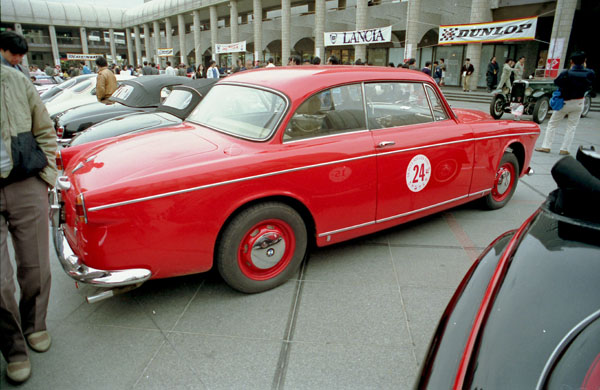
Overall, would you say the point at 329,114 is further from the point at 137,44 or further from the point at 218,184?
the point at 137,44

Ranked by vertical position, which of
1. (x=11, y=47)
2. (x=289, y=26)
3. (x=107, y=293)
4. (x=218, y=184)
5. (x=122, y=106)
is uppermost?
(x=289, y=26)

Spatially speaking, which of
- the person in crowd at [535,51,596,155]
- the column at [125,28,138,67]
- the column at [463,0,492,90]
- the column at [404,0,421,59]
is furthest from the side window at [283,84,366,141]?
the column at [125,28,138,67]

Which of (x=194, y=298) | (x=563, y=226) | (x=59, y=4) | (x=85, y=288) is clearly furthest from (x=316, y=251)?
(x=59, y=4)

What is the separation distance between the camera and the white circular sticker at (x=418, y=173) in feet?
11.7

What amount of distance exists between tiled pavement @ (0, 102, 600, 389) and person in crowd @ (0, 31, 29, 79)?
68.4 inches

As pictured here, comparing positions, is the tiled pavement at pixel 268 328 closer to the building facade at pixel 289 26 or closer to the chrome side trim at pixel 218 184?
the chrome side trim at pixel 218 184

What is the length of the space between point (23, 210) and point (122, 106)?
5.47m

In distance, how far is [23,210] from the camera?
7.26 ft

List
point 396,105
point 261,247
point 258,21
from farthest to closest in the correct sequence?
point 258,21 < point 396,105 < point 261,247

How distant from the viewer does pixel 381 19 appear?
27469mm

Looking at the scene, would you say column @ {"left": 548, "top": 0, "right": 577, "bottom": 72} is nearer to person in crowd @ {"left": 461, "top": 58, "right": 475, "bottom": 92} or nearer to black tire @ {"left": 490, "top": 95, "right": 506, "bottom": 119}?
person in crowd @ {"left": 461, "top": 58, "right": 475, "bottom": 92}

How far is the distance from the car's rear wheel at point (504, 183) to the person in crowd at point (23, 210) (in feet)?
14.5

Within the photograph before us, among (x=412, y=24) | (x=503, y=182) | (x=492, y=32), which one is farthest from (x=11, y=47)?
(x=412, y=24)

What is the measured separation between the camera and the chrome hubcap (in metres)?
2.94
